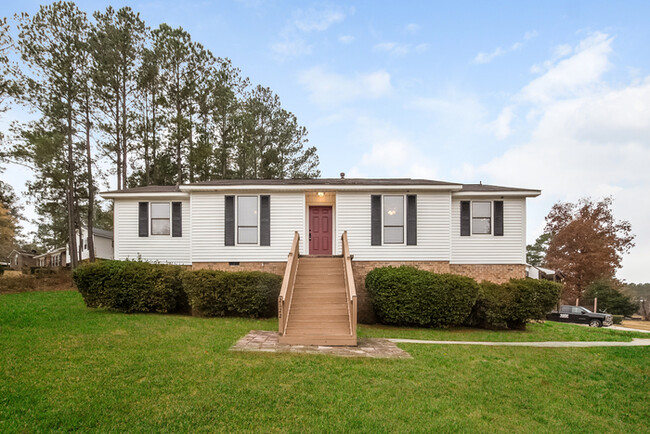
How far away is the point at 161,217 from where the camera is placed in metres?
13.7

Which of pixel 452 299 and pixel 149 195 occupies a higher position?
pixel 149 195

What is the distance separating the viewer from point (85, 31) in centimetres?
1822

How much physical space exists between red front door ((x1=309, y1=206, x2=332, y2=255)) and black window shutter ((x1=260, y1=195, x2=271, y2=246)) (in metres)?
1.84

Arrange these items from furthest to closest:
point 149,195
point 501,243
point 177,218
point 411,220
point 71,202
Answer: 1. point 71,202
2. point 177,218
3. point 149,195
4. point 501,243
5. point 411,220

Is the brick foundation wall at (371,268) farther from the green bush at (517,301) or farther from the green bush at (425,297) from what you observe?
the green bush at (517,301)

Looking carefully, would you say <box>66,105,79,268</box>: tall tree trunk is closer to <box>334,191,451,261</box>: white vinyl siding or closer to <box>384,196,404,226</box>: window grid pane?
<box>334,191,451,261</box>: white vinyl siding

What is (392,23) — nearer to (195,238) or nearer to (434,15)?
(434,15)

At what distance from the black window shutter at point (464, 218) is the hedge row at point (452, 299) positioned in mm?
3011

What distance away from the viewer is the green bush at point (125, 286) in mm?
10344

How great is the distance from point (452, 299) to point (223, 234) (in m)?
8.65

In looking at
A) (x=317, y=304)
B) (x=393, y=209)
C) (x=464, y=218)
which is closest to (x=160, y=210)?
(x=317, y=304)

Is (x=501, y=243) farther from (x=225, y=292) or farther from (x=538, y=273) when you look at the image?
(x=538, y=273)

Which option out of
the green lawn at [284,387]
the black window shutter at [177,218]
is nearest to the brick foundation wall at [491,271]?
the green lawn at [284,387]

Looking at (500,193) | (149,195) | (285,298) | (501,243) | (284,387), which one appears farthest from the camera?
(149,195)
